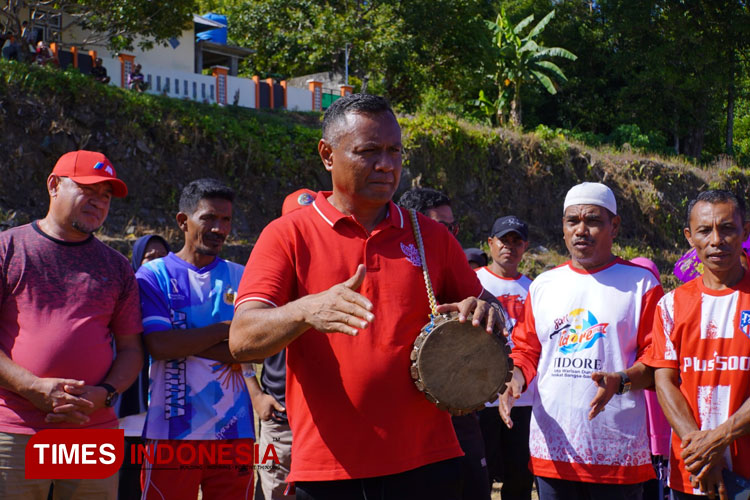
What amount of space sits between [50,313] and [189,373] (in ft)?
2.80

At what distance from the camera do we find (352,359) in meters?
2.65

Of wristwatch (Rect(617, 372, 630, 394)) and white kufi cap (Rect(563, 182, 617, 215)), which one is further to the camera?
white kufi cap (Rect(563, 182, 617, 215))

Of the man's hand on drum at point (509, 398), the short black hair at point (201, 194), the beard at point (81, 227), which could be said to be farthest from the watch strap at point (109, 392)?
the man's hand on drum at point (509, 398)

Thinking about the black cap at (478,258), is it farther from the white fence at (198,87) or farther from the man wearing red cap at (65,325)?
the white fence at (198,87)

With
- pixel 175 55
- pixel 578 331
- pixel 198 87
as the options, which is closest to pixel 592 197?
pixel 578 331

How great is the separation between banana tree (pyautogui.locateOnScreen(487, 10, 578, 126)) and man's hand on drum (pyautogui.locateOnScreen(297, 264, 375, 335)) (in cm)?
2762

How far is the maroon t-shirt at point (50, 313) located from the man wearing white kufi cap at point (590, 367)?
217cm

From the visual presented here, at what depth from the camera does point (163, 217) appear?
17.1 metres

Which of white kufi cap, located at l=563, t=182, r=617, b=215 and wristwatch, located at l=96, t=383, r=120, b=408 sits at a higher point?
white kufi cap, located at l=563, t=182, r=617, b=215

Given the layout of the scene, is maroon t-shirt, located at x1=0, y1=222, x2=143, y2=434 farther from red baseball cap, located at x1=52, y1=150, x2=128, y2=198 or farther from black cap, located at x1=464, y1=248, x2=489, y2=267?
black cap, located at x1=464, y1=248, x2=489, y2=267

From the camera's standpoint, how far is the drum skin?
104 inches

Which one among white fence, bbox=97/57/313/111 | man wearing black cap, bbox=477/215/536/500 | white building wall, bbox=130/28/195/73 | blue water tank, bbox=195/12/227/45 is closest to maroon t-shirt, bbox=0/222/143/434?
man wearing black cap, bbox=477/215/536/500

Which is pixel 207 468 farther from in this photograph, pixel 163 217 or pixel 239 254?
pixel 163 217

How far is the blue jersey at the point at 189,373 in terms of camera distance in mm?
4250
